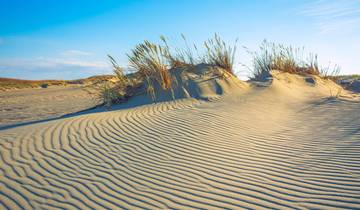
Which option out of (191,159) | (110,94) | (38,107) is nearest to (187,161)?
(191,159)

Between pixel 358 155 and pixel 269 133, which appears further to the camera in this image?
pixel 269 133

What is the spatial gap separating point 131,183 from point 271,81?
6330mm

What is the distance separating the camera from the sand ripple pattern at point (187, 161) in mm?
3436

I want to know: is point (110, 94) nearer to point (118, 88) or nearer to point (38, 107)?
point (118, 88)

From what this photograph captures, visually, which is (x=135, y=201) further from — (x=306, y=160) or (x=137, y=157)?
(x=306, y=160)

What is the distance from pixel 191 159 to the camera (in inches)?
178

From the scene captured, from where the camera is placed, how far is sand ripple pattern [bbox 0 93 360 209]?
3.44 metres

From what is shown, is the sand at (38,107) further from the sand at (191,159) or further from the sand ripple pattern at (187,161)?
the sand ripple pattern at (187,161)

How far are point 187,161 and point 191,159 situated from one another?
8cm

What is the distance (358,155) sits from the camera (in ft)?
14.3

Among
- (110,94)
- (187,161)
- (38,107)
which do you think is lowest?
(187,161)

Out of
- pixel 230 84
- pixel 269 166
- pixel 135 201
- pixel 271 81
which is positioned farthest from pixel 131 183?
Answer: pixel 271 81

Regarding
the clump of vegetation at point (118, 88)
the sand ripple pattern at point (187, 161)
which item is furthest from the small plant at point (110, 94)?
the sand ripple pattern at point (187, 161)

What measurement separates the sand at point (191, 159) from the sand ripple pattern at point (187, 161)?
1 cm
